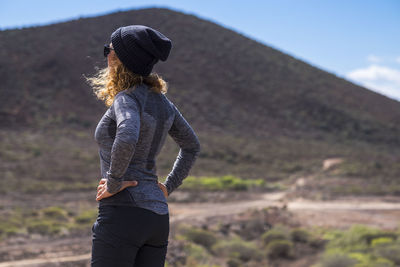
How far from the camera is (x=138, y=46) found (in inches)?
89.9

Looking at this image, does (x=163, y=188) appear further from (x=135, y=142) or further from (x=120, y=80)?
(x=120, y=80)

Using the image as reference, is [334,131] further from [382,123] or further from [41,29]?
[41,29]

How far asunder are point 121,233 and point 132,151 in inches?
14.6

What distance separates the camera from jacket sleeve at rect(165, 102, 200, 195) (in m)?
2.54

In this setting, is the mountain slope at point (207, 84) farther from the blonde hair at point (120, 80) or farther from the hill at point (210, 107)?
the blonde hair at point (120, 80)

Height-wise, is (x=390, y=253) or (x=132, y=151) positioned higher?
(x=132, y=151)

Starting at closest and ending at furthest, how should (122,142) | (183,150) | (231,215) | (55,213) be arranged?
(122,142) < (183,150) < (55,213) < (231,215)

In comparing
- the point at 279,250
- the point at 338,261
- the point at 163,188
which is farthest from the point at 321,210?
the point at 163,188

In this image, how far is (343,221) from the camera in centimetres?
1571

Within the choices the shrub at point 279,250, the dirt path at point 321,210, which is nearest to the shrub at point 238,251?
the shrub at point 279,250

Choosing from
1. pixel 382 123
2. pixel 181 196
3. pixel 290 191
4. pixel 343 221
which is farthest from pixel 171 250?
pixel 382 123

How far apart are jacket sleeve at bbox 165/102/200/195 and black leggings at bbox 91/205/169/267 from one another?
0.38m

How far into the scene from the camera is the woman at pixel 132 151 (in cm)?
213

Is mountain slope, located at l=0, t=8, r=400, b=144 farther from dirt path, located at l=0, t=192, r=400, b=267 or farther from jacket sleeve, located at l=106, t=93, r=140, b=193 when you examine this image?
jacket sleeve, located at l=106, t=93, r=140, b=193
